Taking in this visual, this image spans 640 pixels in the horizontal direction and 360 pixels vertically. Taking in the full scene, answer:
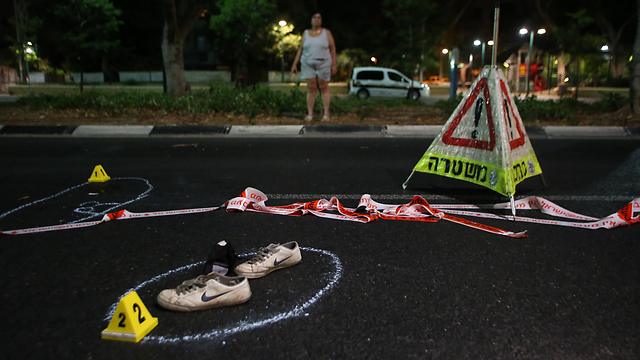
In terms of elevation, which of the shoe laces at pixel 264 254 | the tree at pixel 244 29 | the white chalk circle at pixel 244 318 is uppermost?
the tree at pixel 244 29

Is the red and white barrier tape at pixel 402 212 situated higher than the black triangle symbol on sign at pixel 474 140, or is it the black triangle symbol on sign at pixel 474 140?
the black triangle symbol on sign at pixel 474 140

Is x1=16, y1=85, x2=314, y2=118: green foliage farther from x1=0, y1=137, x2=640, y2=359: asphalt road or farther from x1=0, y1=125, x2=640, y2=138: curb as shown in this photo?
x1=0, y1=137, x2=640, y2=359: asphalt road

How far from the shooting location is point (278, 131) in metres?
10.2

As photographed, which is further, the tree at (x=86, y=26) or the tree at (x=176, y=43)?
the tree at (x=86, y=26)

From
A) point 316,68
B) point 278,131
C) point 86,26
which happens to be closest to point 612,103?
point 316,68

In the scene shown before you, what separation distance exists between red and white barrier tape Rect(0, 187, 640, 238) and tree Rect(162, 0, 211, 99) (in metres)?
10.9

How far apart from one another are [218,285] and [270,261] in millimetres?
481

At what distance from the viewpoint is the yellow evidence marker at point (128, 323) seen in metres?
2.22

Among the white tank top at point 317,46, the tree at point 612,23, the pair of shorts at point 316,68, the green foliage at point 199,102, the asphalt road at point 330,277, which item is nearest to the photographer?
the asphalt road at point 330,277

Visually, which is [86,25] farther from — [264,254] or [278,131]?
[264,254]

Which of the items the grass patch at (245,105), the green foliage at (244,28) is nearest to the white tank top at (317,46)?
the grass patch at (245,105)

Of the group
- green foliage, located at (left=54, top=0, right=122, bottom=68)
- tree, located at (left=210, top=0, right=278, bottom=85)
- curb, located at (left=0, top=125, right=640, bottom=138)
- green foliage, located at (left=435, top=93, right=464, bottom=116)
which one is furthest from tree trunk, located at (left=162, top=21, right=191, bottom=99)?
green foliage, located at (left=54, top=0, right=122, bottom=68)

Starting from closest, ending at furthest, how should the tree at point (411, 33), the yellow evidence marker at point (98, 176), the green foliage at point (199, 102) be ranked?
the yellow evidence marker at point (98, 176) < the green foliage at point (199, 102) < the tree at point (411, 33)

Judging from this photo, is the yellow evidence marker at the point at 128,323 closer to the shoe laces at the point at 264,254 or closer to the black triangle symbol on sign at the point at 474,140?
the shoe laces at the point at 264,254
